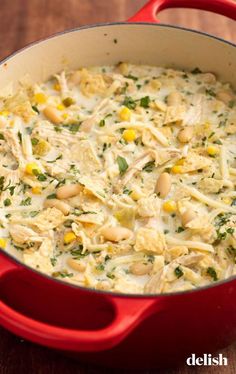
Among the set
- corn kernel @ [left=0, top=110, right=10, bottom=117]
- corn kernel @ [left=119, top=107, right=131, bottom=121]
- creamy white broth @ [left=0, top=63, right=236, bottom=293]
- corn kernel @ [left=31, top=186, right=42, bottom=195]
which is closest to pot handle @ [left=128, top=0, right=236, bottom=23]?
creamy white broth @ [left=0, top=63, right=236, bottom=293]

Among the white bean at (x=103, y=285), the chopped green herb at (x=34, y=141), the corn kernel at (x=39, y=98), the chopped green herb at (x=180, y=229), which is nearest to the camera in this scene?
the white bean at (x=103, y=285)

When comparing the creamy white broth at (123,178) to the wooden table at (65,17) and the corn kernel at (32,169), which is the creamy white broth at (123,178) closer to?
the corn kernel at (32,169)

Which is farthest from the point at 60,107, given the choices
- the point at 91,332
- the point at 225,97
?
the point at 91,332

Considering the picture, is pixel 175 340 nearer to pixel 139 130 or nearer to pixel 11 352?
pixel 11 352

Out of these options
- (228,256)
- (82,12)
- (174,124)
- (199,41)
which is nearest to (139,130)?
(174,124)

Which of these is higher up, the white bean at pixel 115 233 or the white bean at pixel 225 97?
the white bean at pixel 225 97

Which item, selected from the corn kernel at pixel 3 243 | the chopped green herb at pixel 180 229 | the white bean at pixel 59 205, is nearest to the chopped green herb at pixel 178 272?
the chopped green herb at pixel 180 229
